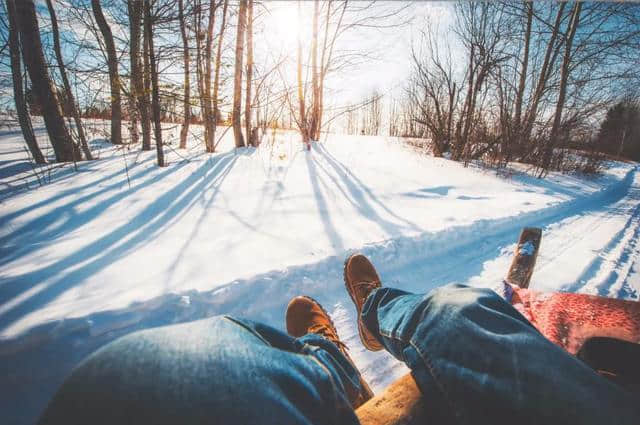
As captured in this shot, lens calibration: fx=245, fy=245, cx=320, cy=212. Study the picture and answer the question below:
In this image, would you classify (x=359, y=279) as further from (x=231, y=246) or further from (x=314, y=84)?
(x=314, y=84)

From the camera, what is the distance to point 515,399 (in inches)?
23.5

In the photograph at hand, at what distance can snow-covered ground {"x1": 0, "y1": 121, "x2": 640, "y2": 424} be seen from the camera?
4.12 feet

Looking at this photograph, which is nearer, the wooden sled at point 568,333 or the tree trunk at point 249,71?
the wooden sled at point 568,333

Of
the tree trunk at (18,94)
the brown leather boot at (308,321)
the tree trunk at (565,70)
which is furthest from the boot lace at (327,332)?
the tree trunk at (565,70)

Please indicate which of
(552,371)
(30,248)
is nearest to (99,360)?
(552,371)

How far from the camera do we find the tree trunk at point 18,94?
12.7ft

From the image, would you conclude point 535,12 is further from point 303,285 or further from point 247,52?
point 303,285

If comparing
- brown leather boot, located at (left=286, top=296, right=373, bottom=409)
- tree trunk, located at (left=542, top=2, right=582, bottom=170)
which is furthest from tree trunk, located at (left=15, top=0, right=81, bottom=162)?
tree trunk, located at (left=542, top=2, right=582, bottom=170)

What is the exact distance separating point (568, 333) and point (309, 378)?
125cm

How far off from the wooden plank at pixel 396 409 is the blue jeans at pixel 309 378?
4cm

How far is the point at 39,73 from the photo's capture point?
350 cm

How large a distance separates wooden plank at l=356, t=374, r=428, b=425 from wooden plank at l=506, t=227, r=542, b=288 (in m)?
1.48

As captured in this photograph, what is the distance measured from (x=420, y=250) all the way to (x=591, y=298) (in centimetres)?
106

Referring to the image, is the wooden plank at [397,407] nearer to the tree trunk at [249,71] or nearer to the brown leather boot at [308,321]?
the brown leather boot at [308,321]
